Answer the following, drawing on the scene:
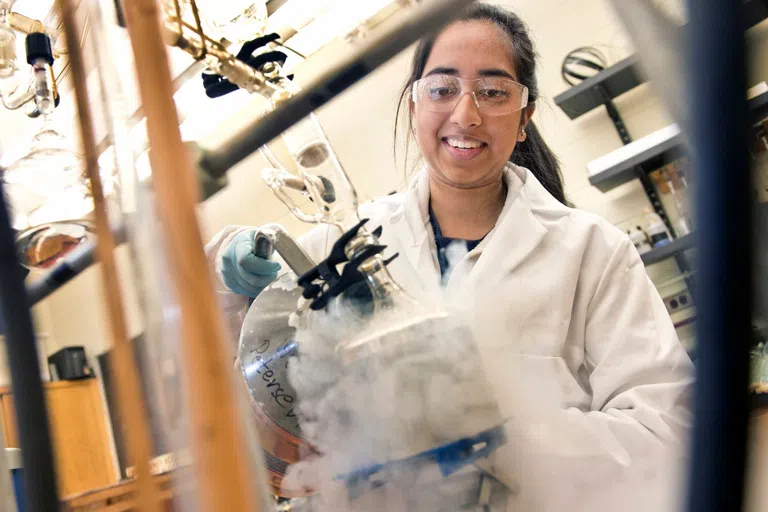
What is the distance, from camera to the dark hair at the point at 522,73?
3.27ft

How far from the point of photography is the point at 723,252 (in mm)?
183

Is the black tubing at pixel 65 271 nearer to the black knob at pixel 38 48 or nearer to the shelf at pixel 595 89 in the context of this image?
the black knob at pixel 38 48

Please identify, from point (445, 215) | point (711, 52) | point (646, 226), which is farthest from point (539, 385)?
point (646, 226)

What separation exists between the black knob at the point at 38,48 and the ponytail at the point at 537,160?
73 centimetres

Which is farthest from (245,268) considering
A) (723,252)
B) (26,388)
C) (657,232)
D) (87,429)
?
(87,429)

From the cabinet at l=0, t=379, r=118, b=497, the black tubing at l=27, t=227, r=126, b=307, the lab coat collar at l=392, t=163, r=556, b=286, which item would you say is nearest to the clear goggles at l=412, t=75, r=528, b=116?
the lab coat collar at l=392, t=163, r=556, b=286

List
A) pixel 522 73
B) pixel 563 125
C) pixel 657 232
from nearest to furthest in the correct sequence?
pixel 522 73 → pixel 657 232 → pixel 563 125

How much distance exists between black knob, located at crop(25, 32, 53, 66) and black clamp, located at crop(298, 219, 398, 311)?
0.50 meters

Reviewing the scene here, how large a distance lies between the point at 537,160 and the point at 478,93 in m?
Result: 0.35

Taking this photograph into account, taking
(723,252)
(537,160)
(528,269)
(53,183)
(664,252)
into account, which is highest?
(53,183)

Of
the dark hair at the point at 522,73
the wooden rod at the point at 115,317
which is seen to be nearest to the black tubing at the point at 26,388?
the wooden rod at the point at 115,317

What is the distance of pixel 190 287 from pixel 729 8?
7.9 inches

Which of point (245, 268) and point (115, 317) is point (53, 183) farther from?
point (115, 317)

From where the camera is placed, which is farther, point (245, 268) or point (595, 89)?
point (595, 89)
